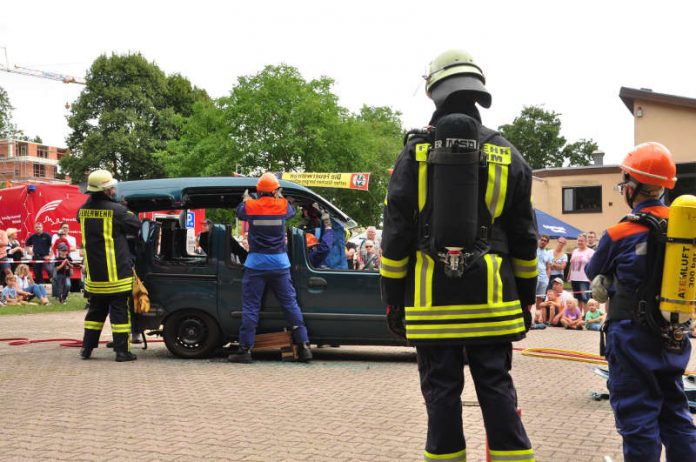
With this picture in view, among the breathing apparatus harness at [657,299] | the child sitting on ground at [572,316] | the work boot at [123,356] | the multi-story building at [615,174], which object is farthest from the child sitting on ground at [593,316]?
the multi-story building at [615,174]

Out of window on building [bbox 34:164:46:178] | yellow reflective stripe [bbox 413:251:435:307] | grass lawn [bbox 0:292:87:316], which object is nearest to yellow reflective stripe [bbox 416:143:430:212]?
yellow reflective stripe [bbox 413:251:435:307]

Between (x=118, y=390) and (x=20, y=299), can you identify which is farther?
(x=20, y=299)

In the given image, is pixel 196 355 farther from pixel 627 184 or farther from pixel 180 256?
pixel 627 184

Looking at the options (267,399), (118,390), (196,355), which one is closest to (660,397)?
(267,399)

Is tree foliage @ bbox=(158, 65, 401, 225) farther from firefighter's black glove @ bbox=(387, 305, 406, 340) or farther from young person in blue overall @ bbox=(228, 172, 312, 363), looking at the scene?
firefighter's black glove @ bbox=(387, 305, 406, 340)

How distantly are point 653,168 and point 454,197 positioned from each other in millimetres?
1346

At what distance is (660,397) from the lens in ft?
13.0

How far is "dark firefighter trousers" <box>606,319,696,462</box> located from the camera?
12.7ft

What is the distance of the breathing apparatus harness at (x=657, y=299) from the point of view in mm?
3953

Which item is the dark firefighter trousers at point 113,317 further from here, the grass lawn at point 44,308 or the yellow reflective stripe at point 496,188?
the grass lawn at point 44,308

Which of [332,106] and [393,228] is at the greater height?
[332,106]

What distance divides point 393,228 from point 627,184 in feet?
4.89

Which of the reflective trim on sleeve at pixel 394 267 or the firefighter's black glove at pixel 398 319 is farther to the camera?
the firefighter's black glove at pixel 398 319

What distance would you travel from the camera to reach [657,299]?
398cm
